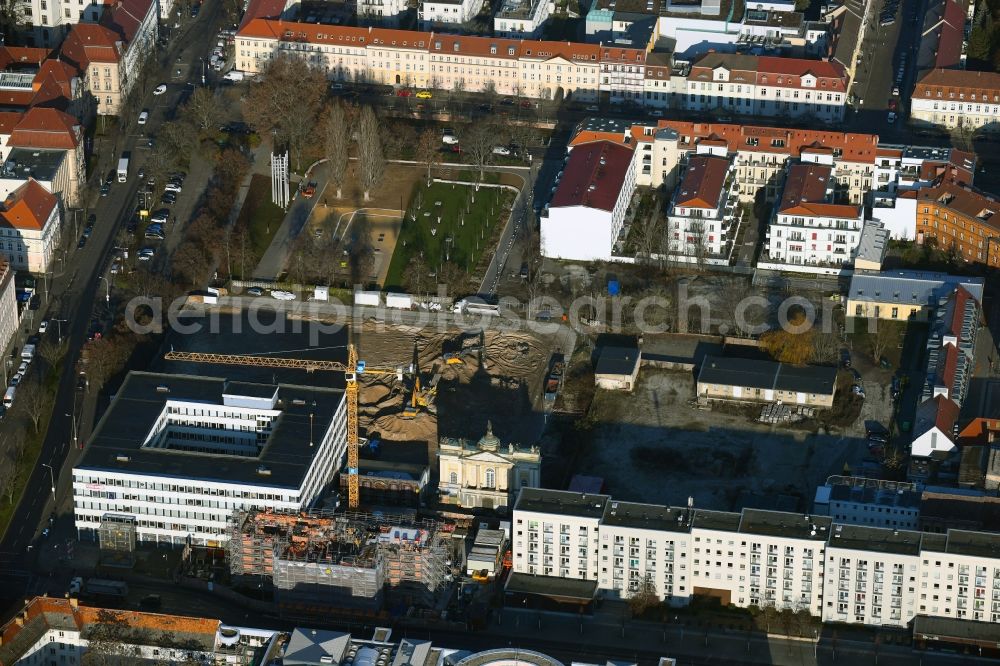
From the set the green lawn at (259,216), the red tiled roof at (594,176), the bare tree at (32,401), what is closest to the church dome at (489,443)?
the red tiled roof at (594,176)

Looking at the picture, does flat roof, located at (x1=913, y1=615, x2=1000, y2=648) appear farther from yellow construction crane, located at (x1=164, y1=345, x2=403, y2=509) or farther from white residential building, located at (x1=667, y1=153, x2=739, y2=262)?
white residential building, located at (x1=667, y1=153, x2=739, y2=262)

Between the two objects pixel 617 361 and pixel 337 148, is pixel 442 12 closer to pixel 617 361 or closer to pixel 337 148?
pixel 337 148

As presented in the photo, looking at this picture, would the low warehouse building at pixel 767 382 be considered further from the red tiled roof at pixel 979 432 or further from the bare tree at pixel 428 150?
the bare tree at pixel 428 150

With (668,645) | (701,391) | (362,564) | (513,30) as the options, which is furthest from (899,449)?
(513,30)

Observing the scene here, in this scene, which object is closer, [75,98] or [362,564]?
[362,564]

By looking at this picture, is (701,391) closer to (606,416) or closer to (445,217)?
(606,416)

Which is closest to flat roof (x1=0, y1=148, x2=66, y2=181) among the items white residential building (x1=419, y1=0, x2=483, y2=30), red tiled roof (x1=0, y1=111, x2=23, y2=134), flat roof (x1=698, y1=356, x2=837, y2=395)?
red tiled roof (x1=0, y1=111, x2=23, y2=134)
